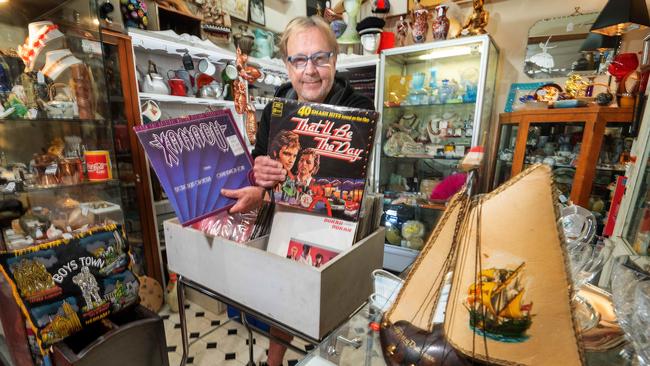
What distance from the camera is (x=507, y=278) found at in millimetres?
308

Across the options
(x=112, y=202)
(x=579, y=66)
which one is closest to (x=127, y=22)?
(x=112, y=202)

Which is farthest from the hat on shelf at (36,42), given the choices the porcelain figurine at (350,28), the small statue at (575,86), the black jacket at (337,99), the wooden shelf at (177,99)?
the small statue at (575,86)

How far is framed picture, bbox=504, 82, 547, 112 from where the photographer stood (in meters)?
2.31

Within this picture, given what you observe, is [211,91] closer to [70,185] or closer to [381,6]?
[70,185]

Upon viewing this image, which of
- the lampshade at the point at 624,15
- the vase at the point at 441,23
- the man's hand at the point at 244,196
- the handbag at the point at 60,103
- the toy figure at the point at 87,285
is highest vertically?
the vase at the point at 441,23

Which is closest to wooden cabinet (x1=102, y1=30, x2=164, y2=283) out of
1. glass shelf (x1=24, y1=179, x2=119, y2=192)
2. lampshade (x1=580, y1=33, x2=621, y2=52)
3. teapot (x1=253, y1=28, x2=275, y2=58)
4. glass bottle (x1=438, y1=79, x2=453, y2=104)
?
glass shelf (x1=24, y1=179, x2=119, y2=192)

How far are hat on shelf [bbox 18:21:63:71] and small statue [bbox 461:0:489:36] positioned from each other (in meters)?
2.65

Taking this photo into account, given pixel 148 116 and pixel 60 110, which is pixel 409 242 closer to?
pixel 148 116

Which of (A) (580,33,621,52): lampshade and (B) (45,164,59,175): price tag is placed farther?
(A) (580,33,621,52): lampshade

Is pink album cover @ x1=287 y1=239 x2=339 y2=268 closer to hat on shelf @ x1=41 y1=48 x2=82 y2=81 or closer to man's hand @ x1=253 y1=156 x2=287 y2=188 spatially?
man's hand @ x1=253 y1=156 x2=287 y2=188

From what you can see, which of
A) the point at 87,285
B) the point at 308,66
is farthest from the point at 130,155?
the point at 308,66

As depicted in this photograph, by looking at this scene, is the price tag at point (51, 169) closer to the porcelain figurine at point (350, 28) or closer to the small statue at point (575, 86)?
the porcelain figurine at point (350, 28)

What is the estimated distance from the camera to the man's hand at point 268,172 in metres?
0.72

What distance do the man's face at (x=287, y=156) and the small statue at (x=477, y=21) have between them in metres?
2.15
